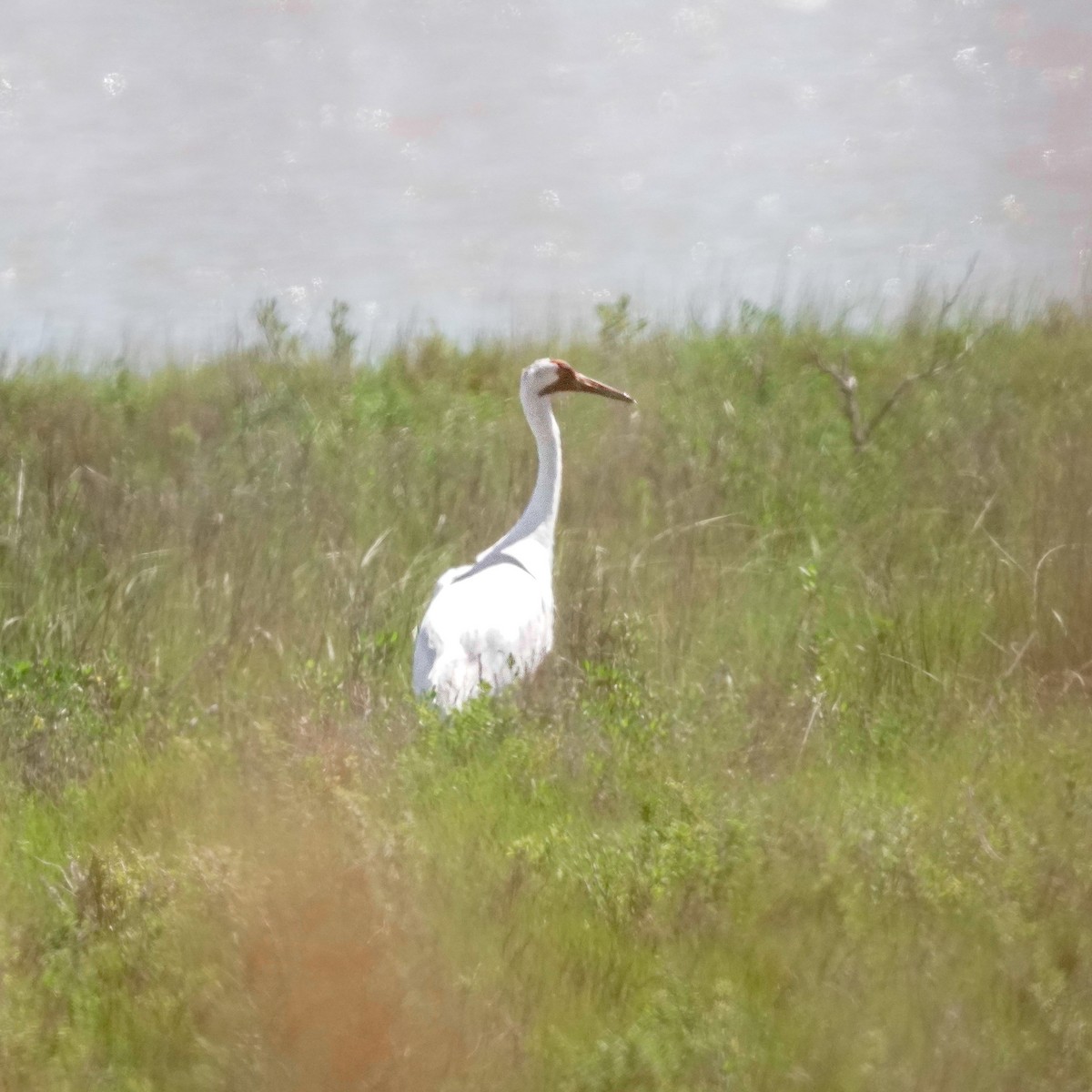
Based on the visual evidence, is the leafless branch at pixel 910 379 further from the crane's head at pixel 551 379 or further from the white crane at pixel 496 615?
the white crane at pixel 496 615

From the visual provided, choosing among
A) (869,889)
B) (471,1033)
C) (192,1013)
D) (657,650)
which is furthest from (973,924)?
(657,650)

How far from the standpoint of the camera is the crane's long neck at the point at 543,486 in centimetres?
522

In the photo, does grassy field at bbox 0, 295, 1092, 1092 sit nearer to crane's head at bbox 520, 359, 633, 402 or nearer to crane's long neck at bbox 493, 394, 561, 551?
crane's long neck at bbox 493, 394, 561, 551

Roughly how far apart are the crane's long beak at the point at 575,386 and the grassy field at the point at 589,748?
0.35 m

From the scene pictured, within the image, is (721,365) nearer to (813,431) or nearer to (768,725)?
(813,431)

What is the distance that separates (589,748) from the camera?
147 inches

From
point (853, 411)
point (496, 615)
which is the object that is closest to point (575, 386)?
point (853, 411)

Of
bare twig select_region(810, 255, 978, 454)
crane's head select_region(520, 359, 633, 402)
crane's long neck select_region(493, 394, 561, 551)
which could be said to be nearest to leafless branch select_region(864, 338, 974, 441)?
bare twig select_region(810, 255, 978, 454)

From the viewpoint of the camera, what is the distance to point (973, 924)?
2.78m

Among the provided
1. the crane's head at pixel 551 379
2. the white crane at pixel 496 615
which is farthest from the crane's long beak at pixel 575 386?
the white crane at pixel 496 615

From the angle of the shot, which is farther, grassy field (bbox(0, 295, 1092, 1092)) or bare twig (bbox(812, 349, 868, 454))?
bare twig (bbox(812, 349, 868, 454))

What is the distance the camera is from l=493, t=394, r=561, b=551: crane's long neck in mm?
5219

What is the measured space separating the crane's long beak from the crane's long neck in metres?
0.11

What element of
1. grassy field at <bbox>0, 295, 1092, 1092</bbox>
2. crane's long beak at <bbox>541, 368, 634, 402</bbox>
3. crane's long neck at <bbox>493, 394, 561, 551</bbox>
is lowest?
grassy field at <bbox>0, 295, 1092, 1092</bbox>
